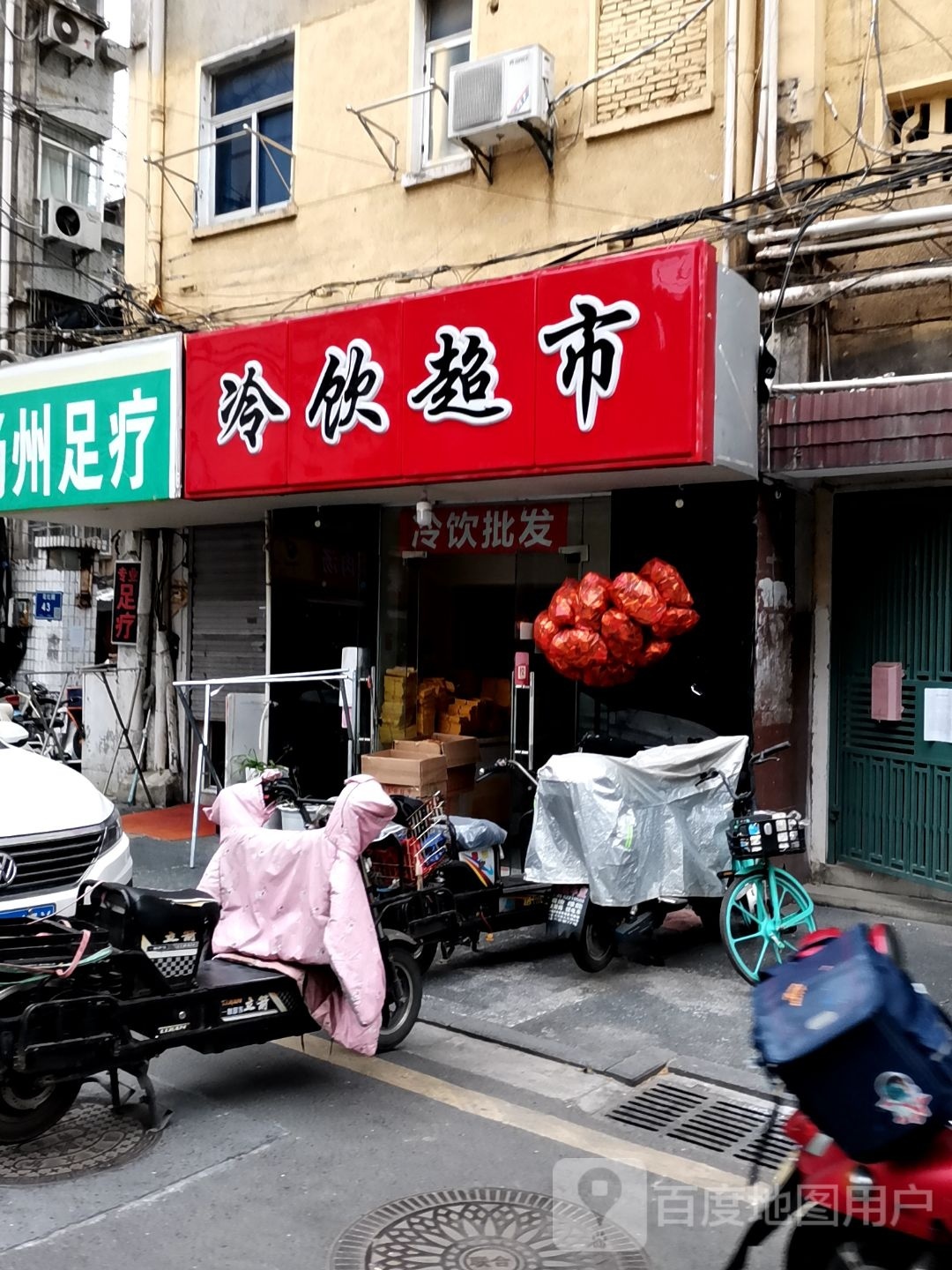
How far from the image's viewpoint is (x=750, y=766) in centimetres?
745

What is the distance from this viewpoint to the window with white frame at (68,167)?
19094 millimetres

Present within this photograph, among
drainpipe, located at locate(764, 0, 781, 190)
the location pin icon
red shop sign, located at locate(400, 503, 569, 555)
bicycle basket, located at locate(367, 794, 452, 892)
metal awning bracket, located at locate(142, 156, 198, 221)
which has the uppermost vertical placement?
metal awning bracket, located at locate(142, 156, 198, 221)

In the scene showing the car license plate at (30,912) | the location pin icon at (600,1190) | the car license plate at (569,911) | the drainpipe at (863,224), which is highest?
the drainpipe at (863,224)

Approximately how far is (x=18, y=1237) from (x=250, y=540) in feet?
29.0

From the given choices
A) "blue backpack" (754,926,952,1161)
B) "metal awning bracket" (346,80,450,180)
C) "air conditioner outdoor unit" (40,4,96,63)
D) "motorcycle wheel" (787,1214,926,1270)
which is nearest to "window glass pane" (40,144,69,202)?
"air conditioner outdoor unit" (40,4,96,63)

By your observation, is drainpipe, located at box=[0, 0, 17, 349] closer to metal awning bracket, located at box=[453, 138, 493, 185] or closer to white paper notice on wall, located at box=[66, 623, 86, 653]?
white paper notice on wall, located at box=[66, 623, 86, 653]

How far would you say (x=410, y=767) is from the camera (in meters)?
9.25

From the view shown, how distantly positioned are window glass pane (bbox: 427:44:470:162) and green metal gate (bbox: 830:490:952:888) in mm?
4785

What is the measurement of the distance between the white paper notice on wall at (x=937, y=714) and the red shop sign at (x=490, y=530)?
123 inches

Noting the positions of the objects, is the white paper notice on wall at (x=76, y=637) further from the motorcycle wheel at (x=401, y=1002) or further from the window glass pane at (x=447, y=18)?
the motorcycle wheel at (x=401, y=1002)

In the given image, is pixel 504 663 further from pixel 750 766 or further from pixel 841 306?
pixel 841 306

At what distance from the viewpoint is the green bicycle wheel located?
21.5ft

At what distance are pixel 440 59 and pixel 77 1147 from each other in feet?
30.7

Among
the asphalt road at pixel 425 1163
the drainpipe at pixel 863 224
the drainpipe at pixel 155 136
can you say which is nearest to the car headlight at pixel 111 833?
the asphalt road at pixel 425 1163
